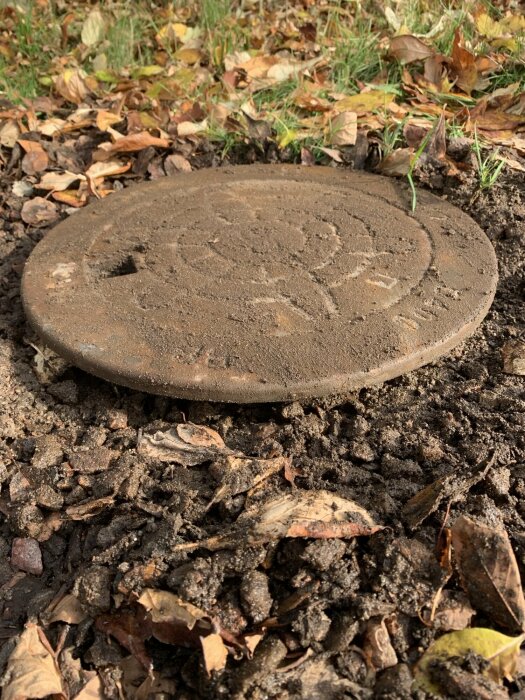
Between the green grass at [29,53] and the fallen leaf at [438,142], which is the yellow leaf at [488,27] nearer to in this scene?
the fallen leaf at [438,142]

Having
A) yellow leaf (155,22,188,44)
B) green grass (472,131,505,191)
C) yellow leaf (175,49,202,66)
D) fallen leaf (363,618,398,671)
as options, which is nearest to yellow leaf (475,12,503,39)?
green grass (472,131,505,191)

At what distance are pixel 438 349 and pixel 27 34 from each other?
2998 mm

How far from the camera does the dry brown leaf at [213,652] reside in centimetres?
124

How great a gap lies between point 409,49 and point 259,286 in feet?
5.88

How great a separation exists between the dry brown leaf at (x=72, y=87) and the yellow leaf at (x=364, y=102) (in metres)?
1.19

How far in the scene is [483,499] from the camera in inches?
59.4

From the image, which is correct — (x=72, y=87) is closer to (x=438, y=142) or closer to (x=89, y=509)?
(x=438, y=142)

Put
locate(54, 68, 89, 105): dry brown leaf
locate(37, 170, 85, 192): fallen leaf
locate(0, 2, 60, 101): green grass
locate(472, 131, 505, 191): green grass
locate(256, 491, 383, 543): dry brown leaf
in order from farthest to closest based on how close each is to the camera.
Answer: locate(0, 2, 60, 101): green grass
locate(54, 68, 89, 105): dry brown leaf
locate(37, 170, 85, 192): fallen leaf
locate(472, 131, 505, 191): green grass
locate(256, 491, 383, 543): dry brown leaf

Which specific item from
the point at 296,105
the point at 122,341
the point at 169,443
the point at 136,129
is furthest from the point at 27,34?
the point at 169,443

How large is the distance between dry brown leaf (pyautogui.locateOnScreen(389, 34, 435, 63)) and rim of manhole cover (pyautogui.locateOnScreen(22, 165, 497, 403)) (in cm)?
98

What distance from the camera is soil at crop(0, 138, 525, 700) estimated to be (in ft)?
4.22

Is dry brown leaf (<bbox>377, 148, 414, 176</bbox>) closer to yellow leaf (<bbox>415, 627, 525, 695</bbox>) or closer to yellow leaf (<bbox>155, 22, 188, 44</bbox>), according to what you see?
yellow leaf (<bbox>155, 22, 188, 44</bbox>)

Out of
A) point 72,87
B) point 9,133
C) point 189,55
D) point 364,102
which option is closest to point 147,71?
point 189,55

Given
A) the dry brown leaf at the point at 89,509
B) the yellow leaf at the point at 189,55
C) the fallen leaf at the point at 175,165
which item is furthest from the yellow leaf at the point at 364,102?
the dry brown leaf at the point at 89,509
